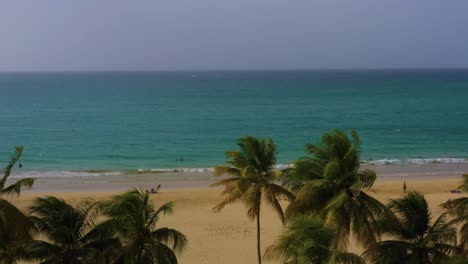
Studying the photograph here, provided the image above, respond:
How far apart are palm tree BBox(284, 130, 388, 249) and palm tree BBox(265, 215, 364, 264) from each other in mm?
2234

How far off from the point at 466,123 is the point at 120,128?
47.7 m

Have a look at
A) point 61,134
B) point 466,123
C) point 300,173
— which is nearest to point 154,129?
point 61,134

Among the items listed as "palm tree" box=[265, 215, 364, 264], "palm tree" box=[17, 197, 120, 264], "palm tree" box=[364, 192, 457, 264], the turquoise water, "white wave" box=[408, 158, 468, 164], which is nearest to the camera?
"palm tree" box=[265, 215, 364, 264]

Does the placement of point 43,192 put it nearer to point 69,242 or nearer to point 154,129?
point 69,242

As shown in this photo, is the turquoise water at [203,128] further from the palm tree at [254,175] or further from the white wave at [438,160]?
the palm tree at [254,175]

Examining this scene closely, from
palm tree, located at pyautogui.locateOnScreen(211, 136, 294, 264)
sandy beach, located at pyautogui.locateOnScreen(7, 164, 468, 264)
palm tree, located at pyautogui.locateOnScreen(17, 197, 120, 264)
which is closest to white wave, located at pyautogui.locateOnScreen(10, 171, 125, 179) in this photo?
sandy beach, located at pyautogui.locateOnScreen(7, 164, 468, 264)

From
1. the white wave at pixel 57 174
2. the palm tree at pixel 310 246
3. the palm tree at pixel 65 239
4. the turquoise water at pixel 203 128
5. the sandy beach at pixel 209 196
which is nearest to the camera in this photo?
the palm tree at pixel 310 246

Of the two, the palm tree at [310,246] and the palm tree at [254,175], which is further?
the palm tree at [254,175]

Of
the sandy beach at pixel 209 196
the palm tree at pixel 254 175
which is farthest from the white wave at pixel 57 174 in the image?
the palm tree at pixel 254 175

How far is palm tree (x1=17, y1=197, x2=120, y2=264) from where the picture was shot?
10875mm

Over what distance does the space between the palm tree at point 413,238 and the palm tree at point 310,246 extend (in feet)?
8.12

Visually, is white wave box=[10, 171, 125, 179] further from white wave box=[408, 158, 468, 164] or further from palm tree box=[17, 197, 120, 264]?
palm tree box=[17, 197, 120, 264]

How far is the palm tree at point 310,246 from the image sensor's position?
9.96 m

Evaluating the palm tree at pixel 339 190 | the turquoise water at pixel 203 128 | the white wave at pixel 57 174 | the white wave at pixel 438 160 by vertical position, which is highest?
the turquoise water at pixel 203 128
